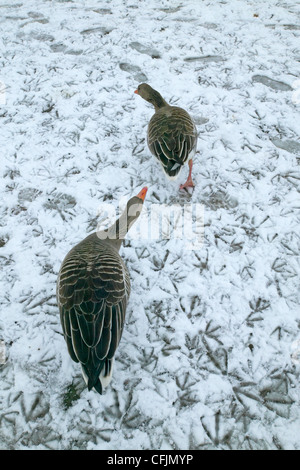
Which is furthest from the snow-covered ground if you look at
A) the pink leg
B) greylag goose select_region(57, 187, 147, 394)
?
greylag goose select_region(57, 187, 147, 394)

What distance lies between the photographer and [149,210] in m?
3.37

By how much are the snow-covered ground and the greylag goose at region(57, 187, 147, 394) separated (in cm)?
36

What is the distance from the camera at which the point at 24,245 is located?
3027 millimetres

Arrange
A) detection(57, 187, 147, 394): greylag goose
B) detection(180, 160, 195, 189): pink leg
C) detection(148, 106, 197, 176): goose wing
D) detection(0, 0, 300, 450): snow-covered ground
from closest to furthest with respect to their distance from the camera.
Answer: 1. detection(57, 187, 147, 394): greylag goose
2. detection(0, 0, 300, 450): snow-covered ground
3. detection(148, 106, 197, 176): goose wing
4. detection(180, 160, 195, 189): pink leg

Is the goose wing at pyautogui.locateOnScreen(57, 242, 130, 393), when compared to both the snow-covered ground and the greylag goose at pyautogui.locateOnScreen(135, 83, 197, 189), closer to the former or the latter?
the snow-covered ground

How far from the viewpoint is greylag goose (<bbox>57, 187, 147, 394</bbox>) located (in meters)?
2.04

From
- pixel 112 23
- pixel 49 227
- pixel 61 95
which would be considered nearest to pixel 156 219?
pixel 49 227

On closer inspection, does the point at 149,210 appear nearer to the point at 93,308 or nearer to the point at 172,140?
the point at 172,140

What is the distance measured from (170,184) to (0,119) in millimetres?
2371

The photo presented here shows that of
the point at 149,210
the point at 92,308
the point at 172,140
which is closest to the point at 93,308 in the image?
the point at 92,308

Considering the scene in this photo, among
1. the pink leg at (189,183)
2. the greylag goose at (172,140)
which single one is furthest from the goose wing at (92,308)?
the pink leg at (189,183)

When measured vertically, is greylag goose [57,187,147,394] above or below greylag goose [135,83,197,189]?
below

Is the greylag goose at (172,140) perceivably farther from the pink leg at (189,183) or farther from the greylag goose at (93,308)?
the greylag goose at (93,308)

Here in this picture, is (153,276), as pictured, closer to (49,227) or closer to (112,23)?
(49,227)
